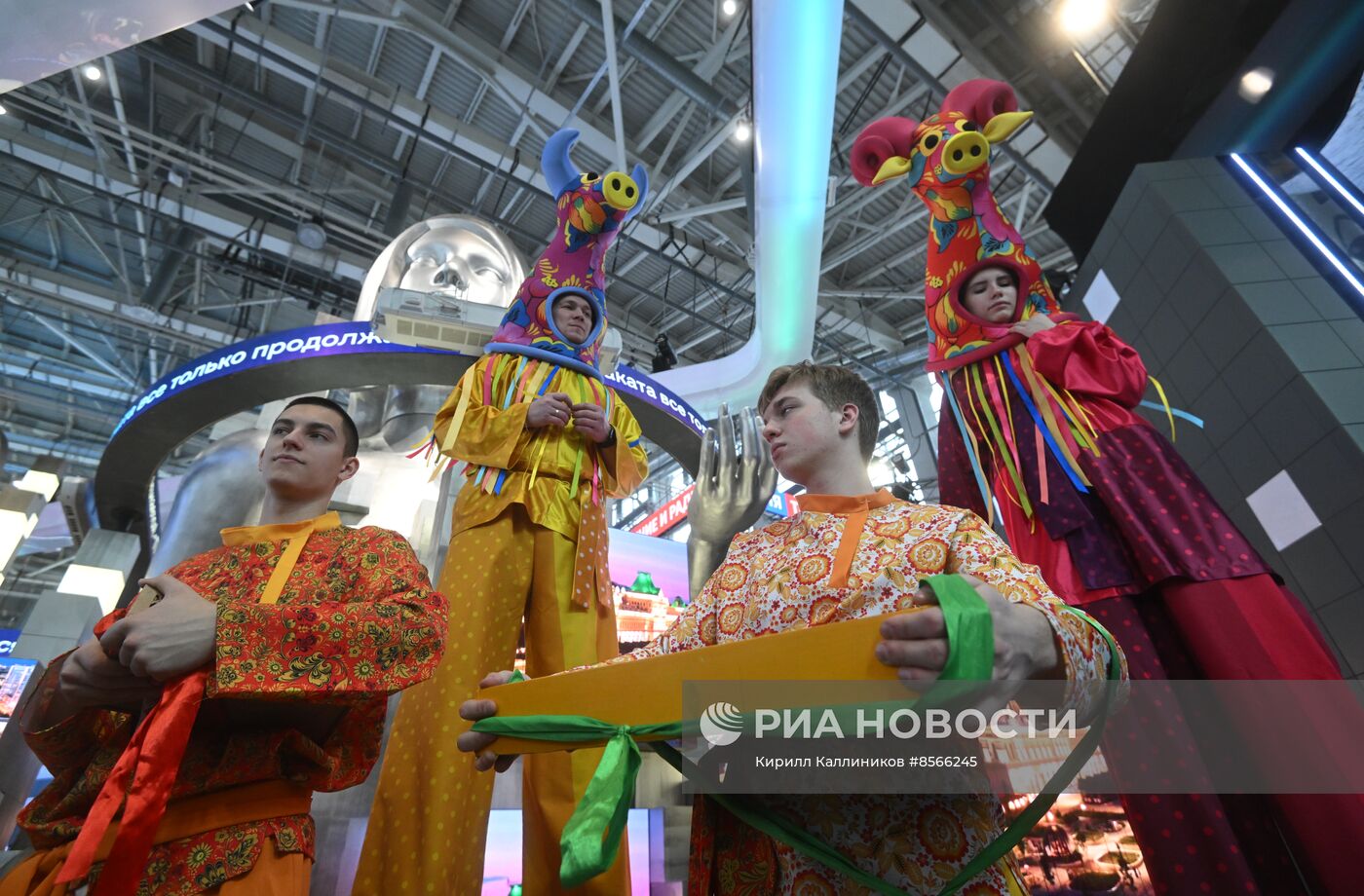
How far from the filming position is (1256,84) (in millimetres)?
3000

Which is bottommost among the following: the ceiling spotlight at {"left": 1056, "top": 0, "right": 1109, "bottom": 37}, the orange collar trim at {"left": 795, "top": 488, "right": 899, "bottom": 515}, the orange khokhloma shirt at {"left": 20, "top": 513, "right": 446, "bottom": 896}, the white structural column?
the orange khokhloma shirt at {"left": 20, "top": 513, "right": 446, "bottom": 896}

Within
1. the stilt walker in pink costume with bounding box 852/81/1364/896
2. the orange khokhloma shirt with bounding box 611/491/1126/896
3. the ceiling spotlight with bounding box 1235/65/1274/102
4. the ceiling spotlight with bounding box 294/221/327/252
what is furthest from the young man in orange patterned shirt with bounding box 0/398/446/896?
the ceiling spotlight with bounding box 294/221/327/252

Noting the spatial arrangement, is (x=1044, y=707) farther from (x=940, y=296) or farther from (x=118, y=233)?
(x=118, y=233)

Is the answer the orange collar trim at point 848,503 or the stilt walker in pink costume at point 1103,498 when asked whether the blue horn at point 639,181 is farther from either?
the orange collar trim at point 848,503

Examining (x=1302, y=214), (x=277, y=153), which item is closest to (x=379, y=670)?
(x=1302, y=214)

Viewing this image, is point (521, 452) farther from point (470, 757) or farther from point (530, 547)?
point (470, 757)

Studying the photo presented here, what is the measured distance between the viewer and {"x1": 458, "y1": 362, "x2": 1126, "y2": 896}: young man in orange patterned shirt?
682mm

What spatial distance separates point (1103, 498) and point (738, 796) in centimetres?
111

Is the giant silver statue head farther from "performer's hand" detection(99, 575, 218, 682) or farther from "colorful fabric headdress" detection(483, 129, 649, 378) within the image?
"performer's hand" detection(99, 575, 218, 682)

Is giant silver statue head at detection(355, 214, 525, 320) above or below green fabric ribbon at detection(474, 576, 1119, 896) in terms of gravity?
above

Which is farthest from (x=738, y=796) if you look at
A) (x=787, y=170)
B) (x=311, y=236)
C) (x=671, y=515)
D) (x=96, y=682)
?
(x=671, y=515)

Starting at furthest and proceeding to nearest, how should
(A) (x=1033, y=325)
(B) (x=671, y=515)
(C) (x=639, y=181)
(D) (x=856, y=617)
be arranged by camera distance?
(B) (x=671, y=515), (C) (x=639, y=181), (A) (x=1033, y=325), (D) (x=856, y=617)

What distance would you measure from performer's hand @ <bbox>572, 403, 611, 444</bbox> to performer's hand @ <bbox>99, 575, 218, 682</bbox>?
1116 millimetres

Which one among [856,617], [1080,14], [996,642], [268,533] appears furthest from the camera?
[1080,14]
